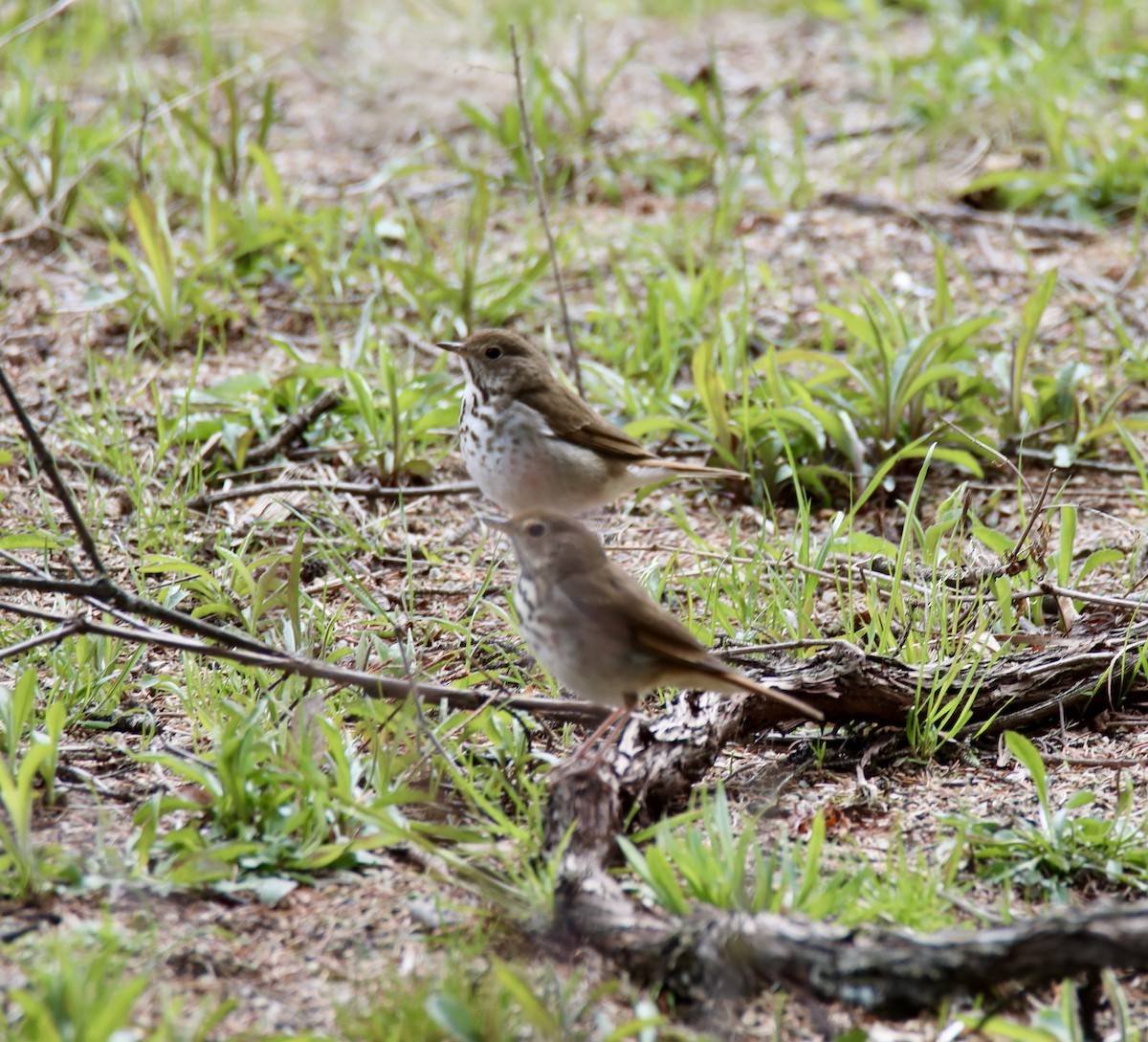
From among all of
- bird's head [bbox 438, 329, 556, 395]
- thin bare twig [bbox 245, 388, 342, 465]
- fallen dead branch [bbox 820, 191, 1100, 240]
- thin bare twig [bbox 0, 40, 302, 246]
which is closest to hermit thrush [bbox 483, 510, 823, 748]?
bird's head [bbox 438, 329, 556, 395]

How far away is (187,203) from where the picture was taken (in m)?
6.78

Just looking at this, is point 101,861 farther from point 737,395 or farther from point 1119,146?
point 1119,146

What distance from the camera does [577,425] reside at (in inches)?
175

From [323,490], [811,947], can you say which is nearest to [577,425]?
[323,490]

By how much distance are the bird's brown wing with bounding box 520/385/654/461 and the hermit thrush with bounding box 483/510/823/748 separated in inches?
50.7

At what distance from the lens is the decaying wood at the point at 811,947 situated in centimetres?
222

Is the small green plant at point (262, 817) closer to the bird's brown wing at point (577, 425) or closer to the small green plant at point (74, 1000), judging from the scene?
the small green plant at point (74, 1000)

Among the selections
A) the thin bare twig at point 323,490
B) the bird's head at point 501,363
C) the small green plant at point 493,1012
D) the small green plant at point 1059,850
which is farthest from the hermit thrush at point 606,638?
the thin bare twig at point 323,490

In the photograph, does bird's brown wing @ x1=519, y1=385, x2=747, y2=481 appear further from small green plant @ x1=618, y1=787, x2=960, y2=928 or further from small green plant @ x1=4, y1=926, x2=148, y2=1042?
small green plant @ x1=4, y1=926, x2=148, y2=1042

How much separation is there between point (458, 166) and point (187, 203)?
143 centimetres

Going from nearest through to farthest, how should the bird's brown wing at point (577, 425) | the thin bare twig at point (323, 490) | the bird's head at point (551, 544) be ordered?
the bird's head at point (551, 544) < the bird's brown wing at point (577, 425) < the thin bare twig at point (323, 490)

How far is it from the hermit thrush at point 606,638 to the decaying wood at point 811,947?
0.34m

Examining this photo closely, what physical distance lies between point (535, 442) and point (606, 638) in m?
1.45

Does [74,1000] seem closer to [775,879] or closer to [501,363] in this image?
[775,879]
